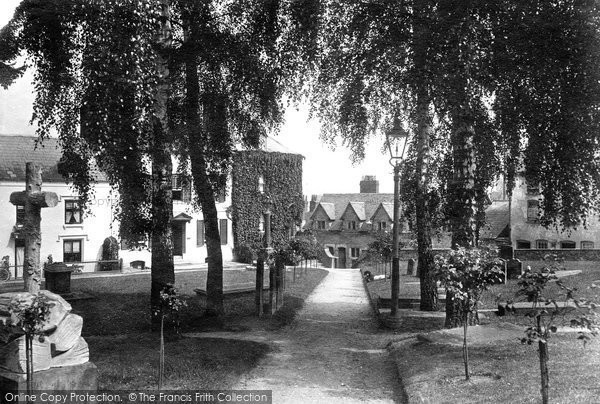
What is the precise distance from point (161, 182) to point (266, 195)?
25159 mm

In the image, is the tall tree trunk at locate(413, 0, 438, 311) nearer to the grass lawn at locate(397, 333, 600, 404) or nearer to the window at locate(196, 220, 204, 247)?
the grass lawn at locate(397, 333, 600, 404)

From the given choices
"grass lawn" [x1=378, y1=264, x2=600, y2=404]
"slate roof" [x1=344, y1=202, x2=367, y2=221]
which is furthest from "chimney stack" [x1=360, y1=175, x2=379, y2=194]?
"grass lawn" [x1=378, y1=264, x2=600, y2=404]

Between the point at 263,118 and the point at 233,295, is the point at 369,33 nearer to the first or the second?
the point at 263,118

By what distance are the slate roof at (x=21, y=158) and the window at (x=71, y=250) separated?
4.00 m

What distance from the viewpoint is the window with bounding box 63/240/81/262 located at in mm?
31375

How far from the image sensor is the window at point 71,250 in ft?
103

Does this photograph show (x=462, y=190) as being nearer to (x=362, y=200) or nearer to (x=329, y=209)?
(x=329, y=209)

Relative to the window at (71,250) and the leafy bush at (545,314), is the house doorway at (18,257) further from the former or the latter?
the leafy bush at (545,314)

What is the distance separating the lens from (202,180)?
46.3 ft

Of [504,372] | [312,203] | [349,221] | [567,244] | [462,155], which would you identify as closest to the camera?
[504,372]

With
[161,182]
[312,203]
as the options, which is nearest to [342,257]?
[312,203]

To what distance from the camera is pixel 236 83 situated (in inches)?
555

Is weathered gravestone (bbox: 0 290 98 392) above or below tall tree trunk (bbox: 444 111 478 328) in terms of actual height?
below

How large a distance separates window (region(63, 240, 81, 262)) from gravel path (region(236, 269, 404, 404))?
65.6 ft
